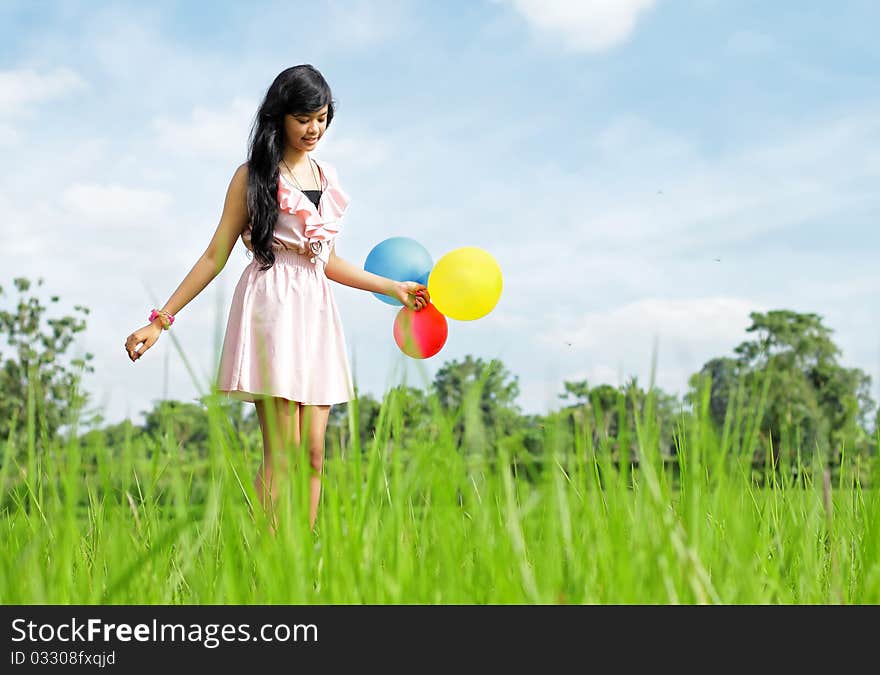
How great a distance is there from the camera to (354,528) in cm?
149

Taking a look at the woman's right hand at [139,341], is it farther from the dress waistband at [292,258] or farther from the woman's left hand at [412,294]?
the woman's left hand at [412,294]

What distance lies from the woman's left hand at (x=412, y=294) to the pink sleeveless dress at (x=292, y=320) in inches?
13.4

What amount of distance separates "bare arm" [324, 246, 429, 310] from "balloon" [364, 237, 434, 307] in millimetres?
61

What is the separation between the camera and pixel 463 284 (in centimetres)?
334

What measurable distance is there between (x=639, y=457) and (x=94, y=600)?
103cm

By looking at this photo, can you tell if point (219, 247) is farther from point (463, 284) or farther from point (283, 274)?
point (463, 284)

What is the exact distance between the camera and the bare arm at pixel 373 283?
334 cm

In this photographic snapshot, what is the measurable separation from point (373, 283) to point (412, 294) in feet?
0.57

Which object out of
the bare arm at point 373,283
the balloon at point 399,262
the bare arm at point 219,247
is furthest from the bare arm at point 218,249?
the balloon at point 399,262
